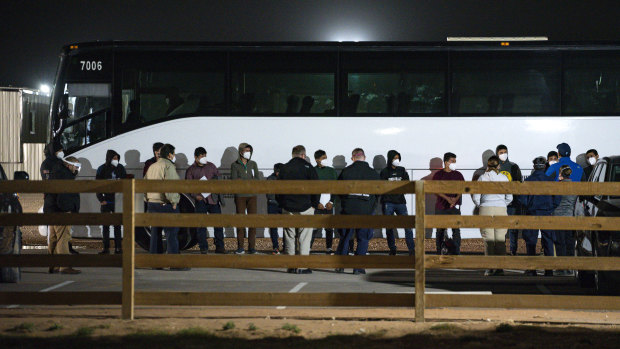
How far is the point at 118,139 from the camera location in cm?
1927

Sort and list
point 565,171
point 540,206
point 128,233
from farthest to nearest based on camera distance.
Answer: point 565,171 < point 540,206 < point 128,233

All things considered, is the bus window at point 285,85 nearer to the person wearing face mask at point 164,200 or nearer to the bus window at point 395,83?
the bus window at point 395,83

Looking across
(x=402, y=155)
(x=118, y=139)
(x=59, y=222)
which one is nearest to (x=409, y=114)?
(x=402, y=155)

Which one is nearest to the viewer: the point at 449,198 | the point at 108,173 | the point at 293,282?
the point at 293,282

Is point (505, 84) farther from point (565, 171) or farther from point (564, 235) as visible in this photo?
point (564, 235)

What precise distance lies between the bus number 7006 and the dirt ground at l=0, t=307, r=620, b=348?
10.1 m

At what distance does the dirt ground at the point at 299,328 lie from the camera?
756 centimetres

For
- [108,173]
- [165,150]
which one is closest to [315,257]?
[165,150]

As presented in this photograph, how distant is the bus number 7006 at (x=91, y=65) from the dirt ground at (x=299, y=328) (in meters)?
10.1

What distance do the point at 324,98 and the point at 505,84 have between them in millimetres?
3545

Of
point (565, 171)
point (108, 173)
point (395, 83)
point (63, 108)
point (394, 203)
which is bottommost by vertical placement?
point (394, 203)

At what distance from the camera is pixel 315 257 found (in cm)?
926

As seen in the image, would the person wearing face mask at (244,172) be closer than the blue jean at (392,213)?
No

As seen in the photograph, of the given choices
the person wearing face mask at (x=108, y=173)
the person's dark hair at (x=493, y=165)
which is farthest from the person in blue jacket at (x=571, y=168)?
the person wearing face mask at (x=108, y=173)
